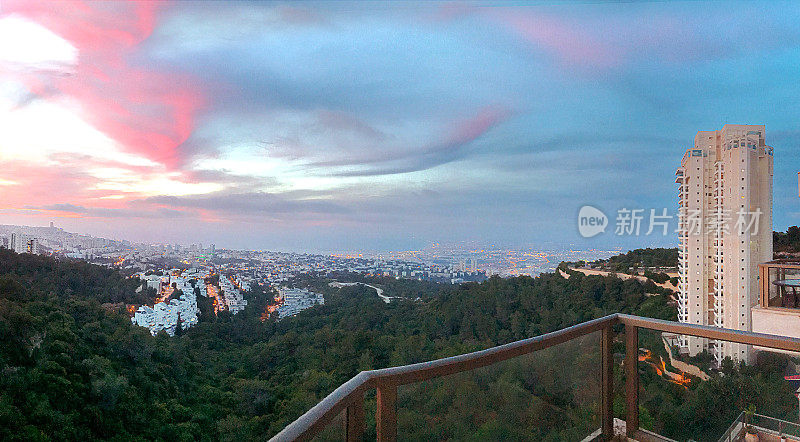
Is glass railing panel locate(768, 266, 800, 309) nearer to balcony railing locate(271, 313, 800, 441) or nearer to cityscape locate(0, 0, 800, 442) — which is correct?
cityscape locate(0, 0, 800, 442)

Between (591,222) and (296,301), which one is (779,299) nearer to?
(591,222)

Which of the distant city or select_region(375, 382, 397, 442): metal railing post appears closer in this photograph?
select_region(375, 382, 397, 442): metal railing post

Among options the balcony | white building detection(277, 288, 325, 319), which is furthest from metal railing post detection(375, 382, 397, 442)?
white building detection(277, 288, 325, 319)

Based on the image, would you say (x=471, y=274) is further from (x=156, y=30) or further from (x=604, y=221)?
(x=156, y=30)

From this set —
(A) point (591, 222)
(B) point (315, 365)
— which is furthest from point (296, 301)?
(A) point (591, 222)

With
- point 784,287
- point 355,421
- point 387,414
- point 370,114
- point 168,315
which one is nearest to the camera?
point 355,421

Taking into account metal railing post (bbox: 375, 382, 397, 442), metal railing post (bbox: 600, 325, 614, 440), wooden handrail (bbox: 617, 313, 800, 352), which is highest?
wooden handrail (bbox: 617, 313, 800, 352)

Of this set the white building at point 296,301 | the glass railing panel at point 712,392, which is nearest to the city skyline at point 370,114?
the white building at point 296,301

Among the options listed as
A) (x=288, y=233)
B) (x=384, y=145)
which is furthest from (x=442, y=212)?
(x=288, y=233)
